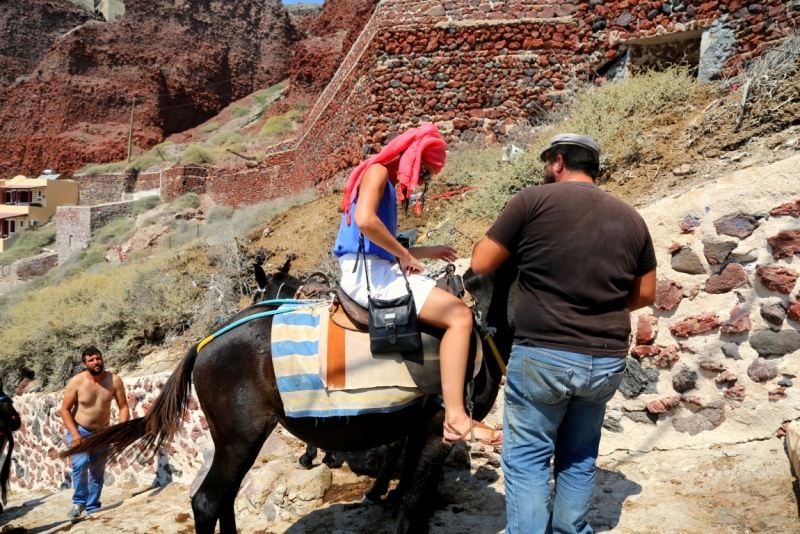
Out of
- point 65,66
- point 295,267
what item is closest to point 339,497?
point 295,267

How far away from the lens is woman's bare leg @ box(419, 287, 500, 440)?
10.3ft

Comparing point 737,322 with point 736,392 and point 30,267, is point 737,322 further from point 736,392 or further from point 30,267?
point 30,267

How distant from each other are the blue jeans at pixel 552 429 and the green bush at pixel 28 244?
35544 millimetres

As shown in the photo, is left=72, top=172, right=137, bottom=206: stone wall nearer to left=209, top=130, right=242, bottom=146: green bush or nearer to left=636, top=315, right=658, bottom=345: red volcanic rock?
left=209, top=130, right=242, bottom=146: green bush

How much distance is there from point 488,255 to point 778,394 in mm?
2517

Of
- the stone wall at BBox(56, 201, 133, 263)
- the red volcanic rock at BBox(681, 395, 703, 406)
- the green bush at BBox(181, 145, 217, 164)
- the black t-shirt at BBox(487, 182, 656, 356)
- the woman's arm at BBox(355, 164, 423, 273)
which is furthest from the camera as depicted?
the green bush at BBox(181, 145, 217, 164)

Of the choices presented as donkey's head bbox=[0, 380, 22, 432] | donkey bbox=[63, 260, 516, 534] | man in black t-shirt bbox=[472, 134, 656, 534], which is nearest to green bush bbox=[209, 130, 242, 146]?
donkey's head bbox=[0, 380, 22, 432]

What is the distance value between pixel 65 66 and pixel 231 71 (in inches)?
563

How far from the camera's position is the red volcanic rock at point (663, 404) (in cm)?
441

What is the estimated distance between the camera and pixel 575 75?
43.5 ft

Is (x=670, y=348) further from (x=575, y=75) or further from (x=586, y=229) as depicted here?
(x=575, y=75)

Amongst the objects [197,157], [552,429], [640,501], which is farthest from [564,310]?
[197,157]

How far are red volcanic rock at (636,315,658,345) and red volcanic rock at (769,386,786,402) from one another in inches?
33.4

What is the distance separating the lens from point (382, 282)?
334 cm
